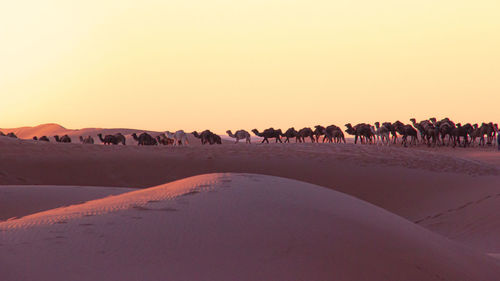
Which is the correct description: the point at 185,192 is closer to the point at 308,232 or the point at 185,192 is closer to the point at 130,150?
the point at 308,232

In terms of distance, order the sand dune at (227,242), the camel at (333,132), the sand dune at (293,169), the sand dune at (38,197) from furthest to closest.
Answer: the camel at (333,132) → the sand dune at (293,169) → the sand dune at (38,197) → the sand dune at (227,242)

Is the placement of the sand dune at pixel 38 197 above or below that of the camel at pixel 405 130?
below

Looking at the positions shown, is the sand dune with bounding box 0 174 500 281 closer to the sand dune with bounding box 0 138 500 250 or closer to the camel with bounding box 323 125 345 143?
the sand dune with bounding box 0 138 500 250

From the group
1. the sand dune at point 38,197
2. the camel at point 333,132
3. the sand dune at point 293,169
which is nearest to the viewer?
the sand dune at point 38,197

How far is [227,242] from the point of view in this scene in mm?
3930

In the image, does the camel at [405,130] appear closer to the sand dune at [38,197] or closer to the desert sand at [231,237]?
the desert sand at [231,237]

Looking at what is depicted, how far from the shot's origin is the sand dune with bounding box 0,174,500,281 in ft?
11.4

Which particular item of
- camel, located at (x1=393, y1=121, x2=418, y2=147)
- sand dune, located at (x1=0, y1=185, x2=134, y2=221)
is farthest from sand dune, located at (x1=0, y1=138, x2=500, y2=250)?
camel, located at (x1=393, y1=121, x2=418, y2=147)

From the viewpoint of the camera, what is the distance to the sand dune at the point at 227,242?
347cm

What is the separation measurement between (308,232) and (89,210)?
1.88 meters

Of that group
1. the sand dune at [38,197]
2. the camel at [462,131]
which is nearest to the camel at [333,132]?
the camel at [462,131]

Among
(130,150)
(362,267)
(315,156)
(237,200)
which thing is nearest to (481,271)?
(362,267)

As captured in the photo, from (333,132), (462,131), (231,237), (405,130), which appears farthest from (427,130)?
(231,237)

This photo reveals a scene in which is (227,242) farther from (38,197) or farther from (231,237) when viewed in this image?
(38,197)
